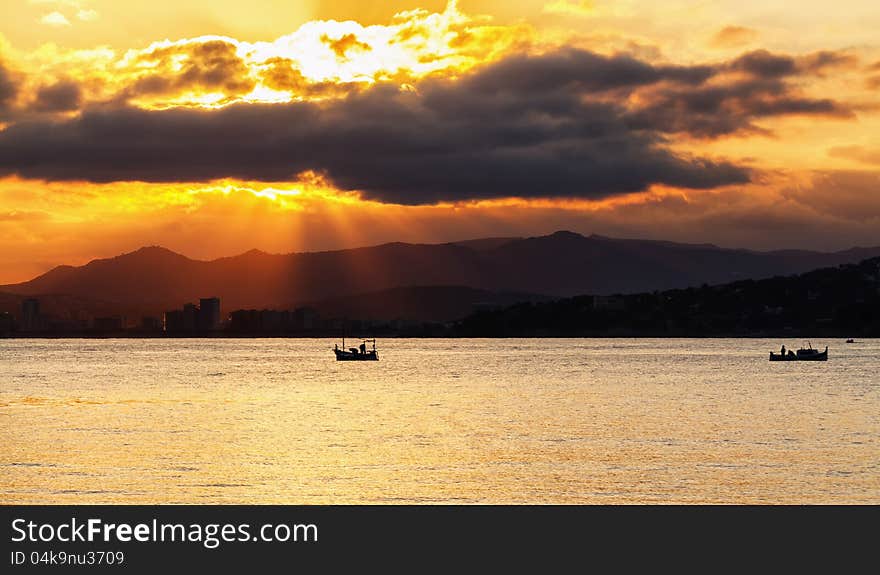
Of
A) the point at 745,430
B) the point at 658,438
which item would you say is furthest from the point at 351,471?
the point at 745,430

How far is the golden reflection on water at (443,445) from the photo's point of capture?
177 ft

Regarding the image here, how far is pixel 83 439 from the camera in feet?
261

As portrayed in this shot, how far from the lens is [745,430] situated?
86.4m

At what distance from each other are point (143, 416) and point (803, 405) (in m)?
62.6

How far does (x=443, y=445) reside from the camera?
244 feet

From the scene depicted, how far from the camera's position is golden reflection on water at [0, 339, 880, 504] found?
177ft
